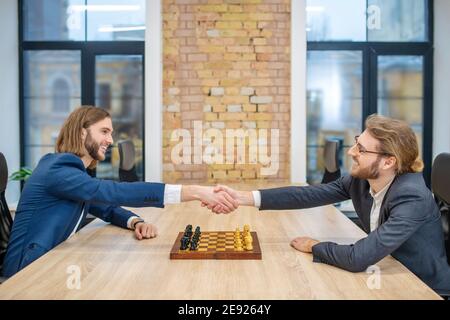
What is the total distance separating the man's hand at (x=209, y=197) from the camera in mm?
2237

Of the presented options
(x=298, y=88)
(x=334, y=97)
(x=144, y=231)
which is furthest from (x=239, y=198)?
(x=334, y=97)

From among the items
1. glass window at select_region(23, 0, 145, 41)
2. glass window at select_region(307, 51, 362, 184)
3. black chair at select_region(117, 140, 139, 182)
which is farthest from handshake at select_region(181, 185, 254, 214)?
glass window at select_region(23, 0, 145, 41)

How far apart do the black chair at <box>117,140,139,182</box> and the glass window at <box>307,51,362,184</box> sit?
6.46 feet

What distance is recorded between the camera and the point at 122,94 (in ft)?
18.3

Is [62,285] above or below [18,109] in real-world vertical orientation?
below

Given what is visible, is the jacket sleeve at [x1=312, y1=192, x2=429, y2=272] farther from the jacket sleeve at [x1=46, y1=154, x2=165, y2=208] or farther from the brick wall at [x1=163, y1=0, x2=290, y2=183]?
the brick wall at [x1=163, y1=0, x2=290, y2=183]

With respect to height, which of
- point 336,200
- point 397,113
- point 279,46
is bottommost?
point 336,200

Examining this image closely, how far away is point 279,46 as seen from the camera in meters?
5.27

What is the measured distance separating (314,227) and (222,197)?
48 cm

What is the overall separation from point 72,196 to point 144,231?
34 cm

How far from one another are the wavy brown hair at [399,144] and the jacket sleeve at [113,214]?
1.18 metres
